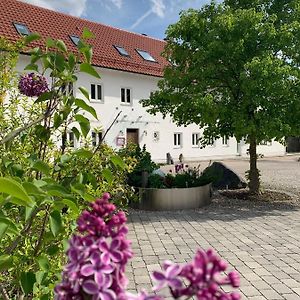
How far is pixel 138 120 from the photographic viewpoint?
1008 inches

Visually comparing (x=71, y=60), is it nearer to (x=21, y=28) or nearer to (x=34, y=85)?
(x=34, y=85)

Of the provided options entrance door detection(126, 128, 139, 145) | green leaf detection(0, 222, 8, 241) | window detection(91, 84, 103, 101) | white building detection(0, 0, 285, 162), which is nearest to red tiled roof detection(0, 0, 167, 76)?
white building detection(0, 0, 285, 162)

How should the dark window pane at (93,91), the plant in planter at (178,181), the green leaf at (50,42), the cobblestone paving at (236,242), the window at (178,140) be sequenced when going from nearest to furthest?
the green leaf at (50,42) < the cobblestone paving at (236,242) < the plant in planter at (178,181) < the dark window pane at (93,91) < the window at (178,140)

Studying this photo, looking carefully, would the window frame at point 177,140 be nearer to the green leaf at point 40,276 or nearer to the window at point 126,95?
the window at point 126,95

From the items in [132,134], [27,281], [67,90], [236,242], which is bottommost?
[236,242]

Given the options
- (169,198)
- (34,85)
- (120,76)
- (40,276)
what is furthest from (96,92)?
(40,276)

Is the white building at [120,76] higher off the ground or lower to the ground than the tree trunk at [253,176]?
higher

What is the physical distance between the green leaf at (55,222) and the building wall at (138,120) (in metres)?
19.0

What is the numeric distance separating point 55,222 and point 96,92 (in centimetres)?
2183

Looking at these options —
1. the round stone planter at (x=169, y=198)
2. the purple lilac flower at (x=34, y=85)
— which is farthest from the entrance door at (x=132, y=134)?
the purple lilac flower at (x=34, y=85)

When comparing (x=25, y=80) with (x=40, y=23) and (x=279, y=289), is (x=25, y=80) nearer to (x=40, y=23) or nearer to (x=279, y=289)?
(x=279, y=289)

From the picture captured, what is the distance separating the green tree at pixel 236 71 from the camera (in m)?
9.12

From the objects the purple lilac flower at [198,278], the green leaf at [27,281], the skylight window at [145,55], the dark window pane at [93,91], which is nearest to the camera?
the purple lilac flower at [198,278]

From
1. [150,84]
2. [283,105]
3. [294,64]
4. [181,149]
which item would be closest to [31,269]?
[283,105]
